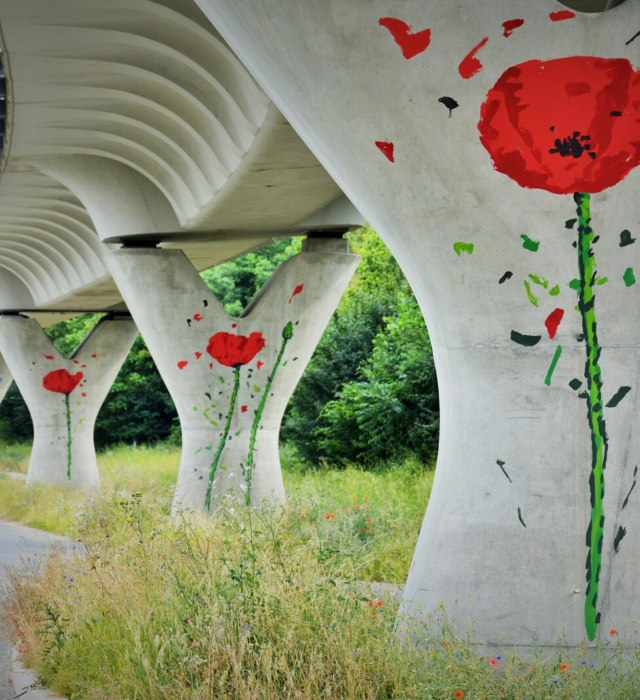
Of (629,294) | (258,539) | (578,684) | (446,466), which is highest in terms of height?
(629,294)

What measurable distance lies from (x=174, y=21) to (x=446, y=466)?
4.67 meters

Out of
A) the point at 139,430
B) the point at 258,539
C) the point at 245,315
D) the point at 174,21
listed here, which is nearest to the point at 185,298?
the point at 245,315

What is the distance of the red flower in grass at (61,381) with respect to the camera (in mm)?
20672

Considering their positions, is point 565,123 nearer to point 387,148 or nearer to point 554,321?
point 387,148

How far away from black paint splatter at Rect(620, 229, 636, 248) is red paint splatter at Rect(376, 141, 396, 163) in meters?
1.31

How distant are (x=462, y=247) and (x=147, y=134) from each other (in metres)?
6.54

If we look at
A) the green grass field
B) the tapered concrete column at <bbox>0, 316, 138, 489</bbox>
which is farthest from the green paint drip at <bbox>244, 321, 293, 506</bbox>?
the tapered concrete column at <bbox>0, 316, 138, 489</bbox>

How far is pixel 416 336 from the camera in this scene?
1861cm

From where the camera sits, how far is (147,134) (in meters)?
11.0

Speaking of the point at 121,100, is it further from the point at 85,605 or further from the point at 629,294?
the point at 629,294

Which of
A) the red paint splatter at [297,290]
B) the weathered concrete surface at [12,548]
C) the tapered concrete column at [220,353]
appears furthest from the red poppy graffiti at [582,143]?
the red paint splatter at [297,290]

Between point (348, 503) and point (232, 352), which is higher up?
point (232, 352)

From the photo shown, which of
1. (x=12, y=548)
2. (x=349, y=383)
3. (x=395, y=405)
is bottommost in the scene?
(x=12, y=548)

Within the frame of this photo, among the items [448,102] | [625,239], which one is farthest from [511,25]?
[625,239]
